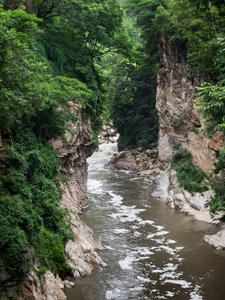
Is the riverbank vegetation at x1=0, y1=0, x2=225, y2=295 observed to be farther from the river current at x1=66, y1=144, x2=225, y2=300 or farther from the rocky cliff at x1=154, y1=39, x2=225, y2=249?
the river current at x1=66, y1=144, x2=225, y2=300

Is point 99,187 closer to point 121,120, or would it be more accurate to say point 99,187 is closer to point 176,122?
point 176,122

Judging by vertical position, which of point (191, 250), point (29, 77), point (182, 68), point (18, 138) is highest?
point (182, 68)

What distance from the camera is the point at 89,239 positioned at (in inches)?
560

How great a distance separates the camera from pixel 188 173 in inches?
914

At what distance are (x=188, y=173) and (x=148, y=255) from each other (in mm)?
10397

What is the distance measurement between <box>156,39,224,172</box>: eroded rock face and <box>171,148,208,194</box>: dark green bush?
1.75 ft

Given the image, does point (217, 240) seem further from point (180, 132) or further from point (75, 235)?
point (180, 132)

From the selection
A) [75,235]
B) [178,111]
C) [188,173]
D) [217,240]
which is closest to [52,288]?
[75,235]

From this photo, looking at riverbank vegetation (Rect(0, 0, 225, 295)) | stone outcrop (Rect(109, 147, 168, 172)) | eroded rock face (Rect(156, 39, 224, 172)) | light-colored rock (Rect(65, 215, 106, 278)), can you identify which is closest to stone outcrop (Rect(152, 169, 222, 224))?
riverbank vegetation (Rect(0, 0, 225, 295))

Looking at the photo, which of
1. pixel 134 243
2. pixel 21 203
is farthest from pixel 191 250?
Answer: pixel 21 203

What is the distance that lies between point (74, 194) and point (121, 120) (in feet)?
75.3

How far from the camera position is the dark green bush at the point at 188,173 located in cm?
2155

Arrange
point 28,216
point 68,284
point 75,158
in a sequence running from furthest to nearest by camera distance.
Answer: point 75,158 < point 68,284 < point 28,216

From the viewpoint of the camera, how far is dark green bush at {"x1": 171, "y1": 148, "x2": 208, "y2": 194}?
848 inches
